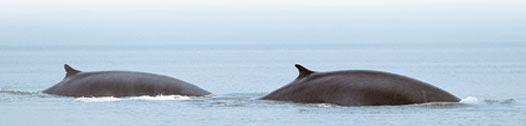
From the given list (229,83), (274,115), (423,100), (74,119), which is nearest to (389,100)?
(423,100)

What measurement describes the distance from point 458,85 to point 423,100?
18505 millimetres

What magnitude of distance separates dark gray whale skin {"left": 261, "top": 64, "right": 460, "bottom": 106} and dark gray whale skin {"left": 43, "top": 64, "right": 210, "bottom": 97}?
3.99m

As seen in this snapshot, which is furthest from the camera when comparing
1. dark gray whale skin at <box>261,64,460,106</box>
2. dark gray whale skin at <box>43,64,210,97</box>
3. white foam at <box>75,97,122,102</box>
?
dark gray whale skin at <box>43,64,210,97</box>

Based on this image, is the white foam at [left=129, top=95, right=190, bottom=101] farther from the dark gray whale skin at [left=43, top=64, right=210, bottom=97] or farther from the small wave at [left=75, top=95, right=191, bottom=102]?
the dark gray whale skin at [left=43, top=64, right=210, bottom=97]

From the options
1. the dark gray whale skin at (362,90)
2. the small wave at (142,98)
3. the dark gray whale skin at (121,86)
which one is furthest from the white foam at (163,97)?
the dark gray whale skin at (362,90)

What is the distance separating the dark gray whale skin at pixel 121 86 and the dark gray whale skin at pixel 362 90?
3.99 metres

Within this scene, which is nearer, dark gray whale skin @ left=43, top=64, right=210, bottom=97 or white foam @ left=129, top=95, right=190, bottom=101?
white foam @ left=129, top=95, right=190, bottom=101

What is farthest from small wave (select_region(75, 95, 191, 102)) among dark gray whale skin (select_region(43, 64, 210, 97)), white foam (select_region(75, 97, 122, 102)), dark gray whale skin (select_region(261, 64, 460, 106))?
dark gray whale skin (select_region(261, 64, 460, 106))

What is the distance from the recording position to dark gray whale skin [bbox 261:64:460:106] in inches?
1003

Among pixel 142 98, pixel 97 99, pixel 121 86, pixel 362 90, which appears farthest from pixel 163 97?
pixel 362 90

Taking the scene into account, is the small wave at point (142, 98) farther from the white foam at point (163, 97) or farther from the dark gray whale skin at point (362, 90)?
the dark gray whale skin at point (362, 90)

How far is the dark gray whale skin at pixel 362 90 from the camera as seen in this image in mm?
25484

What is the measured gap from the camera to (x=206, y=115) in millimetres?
24969

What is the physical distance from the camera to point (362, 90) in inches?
1010
